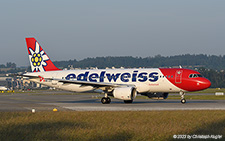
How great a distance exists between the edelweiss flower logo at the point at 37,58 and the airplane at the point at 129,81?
3.65 ft

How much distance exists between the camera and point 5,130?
18422mm

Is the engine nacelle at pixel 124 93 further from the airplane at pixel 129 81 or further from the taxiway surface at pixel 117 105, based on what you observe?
the taxiway surface at pixel 117 105

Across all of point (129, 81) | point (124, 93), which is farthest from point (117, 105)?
point (129, 81)

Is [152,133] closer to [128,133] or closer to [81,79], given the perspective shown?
[128,133]

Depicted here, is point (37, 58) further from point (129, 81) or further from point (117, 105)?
→ point (117, 105)

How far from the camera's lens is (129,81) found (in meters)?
44.6

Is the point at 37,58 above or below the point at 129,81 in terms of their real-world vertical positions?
above

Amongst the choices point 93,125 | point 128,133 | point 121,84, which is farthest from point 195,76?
point 128,133

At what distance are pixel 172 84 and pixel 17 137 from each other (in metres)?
28.8

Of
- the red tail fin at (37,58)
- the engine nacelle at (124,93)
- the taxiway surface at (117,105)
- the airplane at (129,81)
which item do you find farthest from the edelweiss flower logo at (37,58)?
the engine nacelle at (124,93)

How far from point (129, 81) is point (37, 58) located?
14350 millimetres

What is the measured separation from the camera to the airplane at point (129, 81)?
140 ft

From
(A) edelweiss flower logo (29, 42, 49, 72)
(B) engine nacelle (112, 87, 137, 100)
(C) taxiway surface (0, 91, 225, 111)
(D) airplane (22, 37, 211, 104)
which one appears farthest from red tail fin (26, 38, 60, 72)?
(B) engine nacelle (112, 87, 137, 100)

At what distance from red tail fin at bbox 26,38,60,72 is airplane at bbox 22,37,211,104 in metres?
1.01
